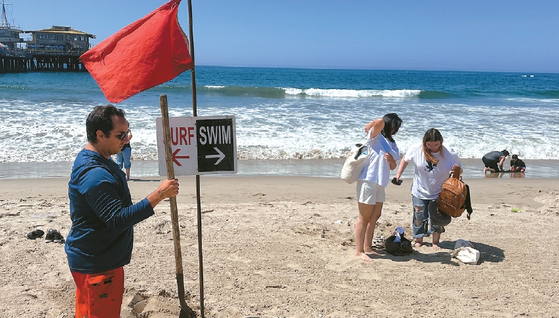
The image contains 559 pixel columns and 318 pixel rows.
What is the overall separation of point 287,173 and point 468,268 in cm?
606

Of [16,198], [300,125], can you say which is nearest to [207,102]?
[300,125]

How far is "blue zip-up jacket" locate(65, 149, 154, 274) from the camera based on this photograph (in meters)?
2.28

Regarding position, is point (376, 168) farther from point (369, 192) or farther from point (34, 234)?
point (34, 234)

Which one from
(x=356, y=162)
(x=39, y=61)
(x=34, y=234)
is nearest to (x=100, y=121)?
(x=356, y=162)

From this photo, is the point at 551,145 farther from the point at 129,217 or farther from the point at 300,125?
the point at 129,217

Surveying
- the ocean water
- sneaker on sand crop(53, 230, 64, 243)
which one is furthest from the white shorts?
the ocean water

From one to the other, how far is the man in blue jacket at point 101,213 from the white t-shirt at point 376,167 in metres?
2.55

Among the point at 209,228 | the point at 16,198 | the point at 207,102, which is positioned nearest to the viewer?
the point at 209,228

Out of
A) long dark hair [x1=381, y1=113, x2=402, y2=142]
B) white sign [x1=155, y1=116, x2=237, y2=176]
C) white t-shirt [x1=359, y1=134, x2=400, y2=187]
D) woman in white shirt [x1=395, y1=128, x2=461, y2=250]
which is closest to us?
white sign [x1=155, y1=116, x2=237, y2=176]

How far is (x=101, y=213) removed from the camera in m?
2.28

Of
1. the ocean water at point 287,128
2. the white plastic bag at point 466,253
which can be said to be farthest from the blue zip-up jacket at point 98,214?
the ocean water at point 287,128

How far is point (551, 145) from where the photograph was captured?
45.3ft

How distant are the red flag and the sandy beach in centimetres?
197

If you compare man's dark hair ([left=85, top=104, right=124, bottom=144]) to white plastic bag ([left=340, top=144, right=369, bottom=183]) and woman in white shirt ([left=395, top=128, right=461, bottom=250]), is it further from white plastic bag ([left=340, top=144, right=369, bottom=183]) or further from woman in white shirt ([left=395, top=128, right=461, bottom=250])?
woman in white shirt ([left=395, top=128, right=461, bottom=250])
